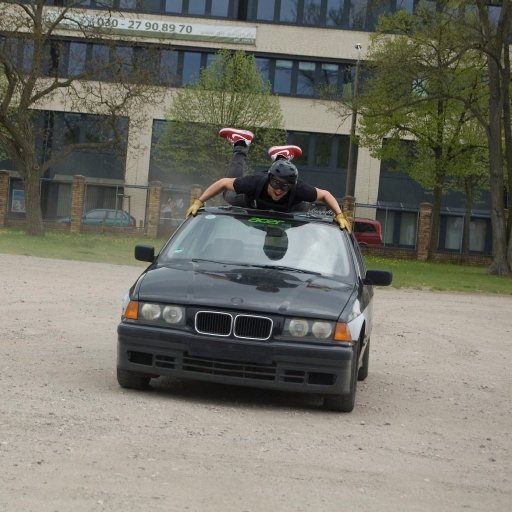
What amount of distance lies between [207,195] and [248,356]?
8.11ft

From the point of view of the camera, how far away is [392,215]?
59.7m

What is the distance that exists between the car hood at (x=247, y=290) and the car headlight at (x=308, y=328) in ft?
0.17

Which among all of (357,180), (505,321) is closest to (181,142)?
(357,180)

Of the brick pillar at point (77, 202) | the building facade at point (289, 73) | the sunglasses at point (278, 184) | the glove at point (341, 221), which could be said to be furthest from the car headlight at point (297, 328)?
the building facade at point (289, 73)

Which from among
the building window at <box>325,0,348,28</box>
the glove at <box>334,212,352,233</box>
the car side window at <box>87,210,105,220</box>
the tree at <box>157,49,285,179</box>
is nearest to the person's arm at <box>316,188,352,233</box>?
the glove at <box>334,212,352,233</box>

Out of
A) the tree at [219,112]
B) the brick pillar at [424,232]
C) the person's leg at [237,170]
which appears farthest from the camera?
the tree at [219,112]

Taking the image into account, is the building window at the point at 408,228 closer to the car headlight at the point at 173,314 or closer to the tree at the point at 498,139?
the tree at the point at 498,139

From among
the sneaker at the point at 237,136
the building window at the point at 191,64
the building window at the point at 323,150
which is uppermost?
the building window at the point at 191,64

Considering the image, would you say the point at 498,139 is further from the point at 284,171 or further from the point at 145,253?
the point at 145,253

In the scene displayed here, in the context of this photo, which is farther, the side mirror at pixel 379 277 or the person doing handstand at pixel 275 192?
the side mirror at pixel 379 277

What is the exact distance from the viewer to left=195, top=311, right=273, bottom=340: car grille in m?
8.40

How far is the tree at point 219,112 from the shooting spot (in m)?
55.6

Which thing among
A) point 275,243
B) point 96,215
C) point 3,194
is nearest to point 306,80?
point 96,215

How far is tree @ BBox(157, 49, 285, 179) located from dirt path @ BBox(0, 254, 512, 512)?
142ft
